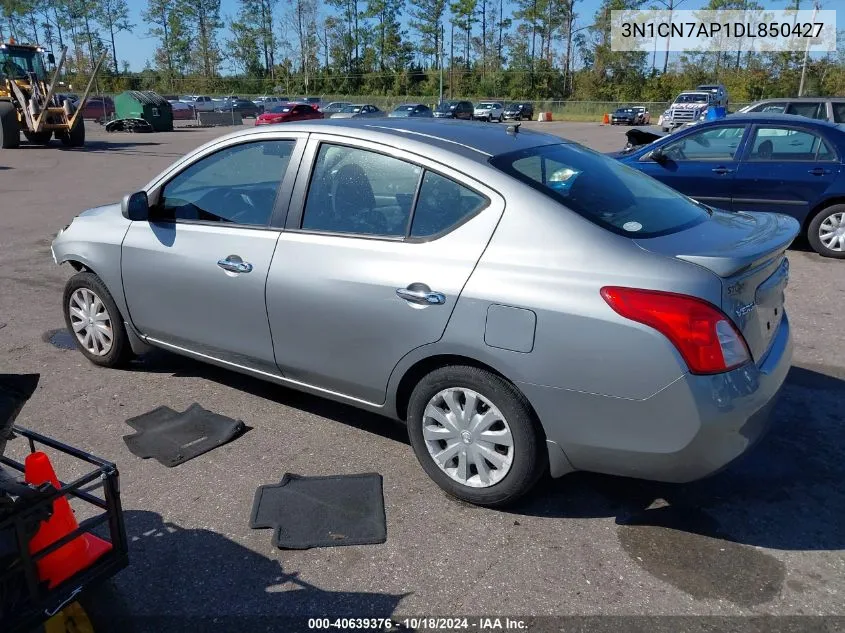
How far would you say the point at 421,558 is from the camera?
2.98m

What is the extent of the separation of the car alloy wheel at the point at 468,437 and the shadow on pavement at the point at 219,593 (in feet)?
2.36

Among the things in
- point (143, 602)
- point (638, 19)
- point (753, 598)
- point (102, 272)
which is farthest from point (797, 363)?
point (638, 19)

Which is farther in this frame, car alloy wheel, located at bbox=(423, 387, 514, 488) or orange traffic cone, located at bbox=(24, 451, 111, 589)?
car alloy wheel, located at bbox=(423, 387, 514, 488)

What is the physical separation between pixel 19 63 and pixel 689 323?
1095 inches

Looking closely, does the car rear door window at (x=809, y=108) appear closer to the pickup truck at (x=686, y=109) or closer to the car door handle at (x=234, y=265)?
the car door handle at (x=234, y=265)

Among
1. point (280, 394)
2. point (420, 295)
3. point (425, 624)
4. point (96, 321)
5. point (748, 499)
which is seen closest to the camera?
point (425, 624)

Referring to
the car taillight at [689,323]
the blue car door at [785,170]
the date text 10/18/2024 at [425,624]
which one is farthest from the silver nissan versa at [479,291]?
the blue car door at [785,170]

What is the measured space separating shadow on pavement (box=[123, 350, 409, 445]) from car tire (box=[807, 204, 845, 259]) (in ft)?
21.2

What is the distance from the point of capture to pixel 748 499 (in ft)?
11.1

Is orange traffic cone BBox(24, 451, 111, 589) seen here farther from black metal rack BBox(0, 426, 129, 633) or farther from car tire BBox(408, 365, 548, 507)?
car tire BBox(408, 365, 548, 507)

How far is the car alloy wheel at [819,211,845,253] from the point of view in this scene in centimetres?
818

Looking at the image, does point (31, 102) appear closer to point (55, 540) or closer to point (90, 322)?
point (90, 322)

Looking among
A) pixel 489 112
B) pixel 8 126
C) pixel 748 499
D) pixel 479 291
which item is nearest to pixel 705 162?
pixel 748 499

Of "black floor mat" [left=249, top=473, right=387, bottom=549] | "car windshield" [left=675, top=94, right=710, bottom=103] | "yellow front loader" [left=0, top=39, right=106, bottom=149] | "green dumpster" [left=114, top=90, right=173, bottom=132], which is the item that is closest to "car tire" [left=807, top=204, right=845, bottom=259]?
"black floor mat" [left=249, top=473, right=387, bottom=549]
